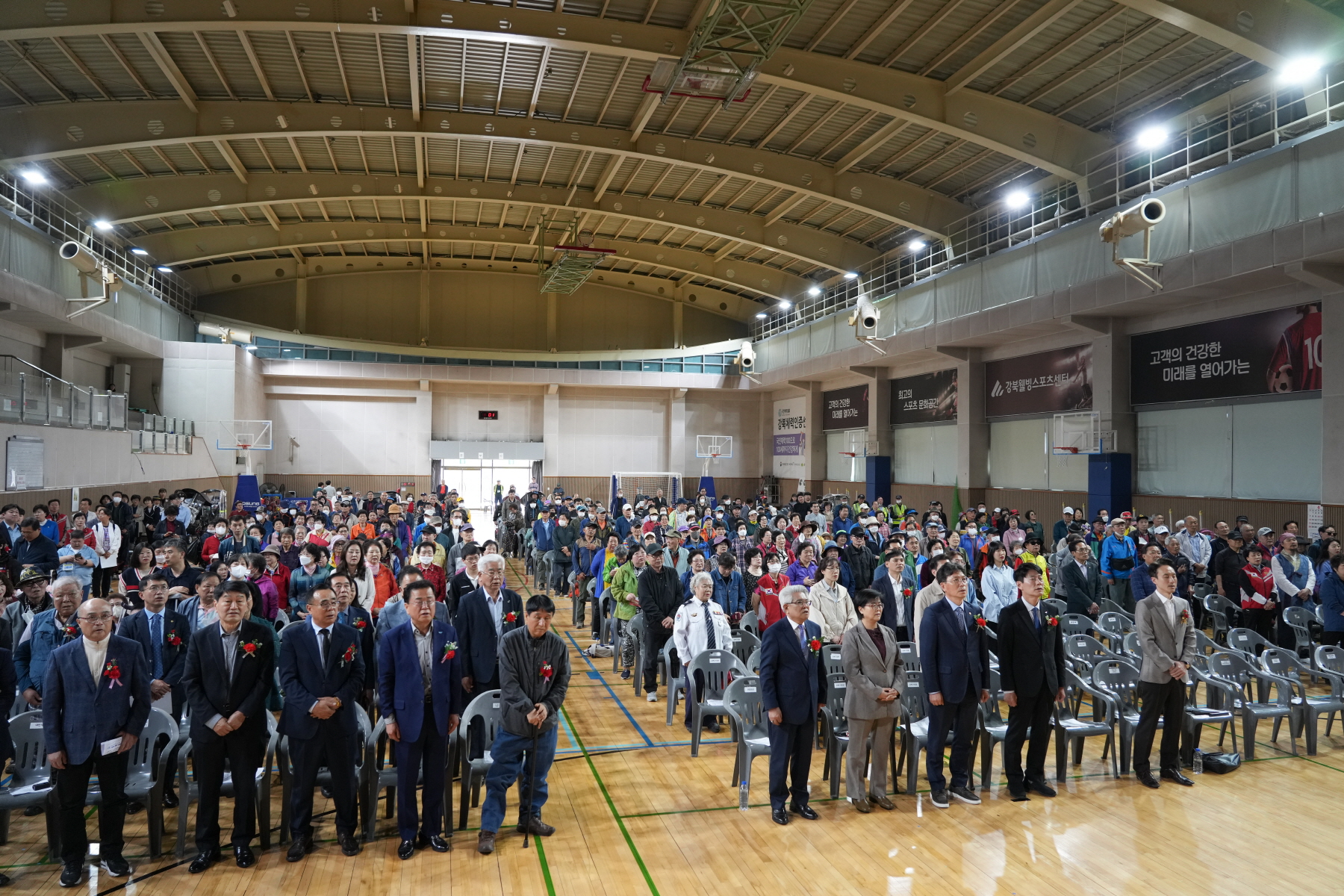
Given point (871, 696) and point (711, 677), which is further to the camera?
point (711, 677)

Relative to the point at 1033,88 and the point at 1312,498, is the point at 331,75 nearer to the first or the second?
the point at 1033,88

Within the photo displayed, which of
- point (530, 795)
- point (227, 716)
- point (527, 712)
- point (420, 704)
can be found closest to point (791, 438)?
point (530, 795)

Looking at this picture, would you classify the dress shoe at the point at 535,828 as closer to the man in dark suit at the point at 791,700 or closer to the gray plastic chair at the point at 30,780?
the man in dark suit at the point at 791,700

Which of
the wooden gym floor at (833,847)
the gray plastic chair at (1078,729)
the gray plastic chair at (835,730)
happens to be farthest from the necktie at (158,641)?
the gray plastic chair at (1078,729)

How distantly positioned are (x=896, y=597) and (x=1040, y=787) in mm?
2578

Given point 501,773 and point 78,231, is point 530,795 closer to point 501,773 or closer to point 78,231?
point 501,773

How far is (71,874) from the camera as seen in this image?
468cm

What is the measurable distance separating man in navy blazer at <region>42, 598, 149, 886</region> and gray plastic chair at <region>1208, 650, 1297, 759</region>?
8.49 m

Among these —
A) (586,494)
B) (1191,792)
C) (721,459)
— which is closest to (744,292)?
(721,459)

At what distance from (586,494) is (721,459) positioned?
6.18 meters

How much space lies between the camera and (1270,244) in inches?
496

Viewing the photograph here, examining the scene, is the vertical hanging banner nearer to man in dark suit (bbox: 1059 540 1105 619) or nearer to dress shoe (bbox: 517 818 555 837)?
man in dark suit (bbox: 1059 540 1105 619)

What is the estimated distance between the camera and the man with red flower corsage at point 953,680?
5887mm

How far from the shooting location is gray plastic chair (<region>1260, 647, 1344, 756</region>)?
23.6ft
